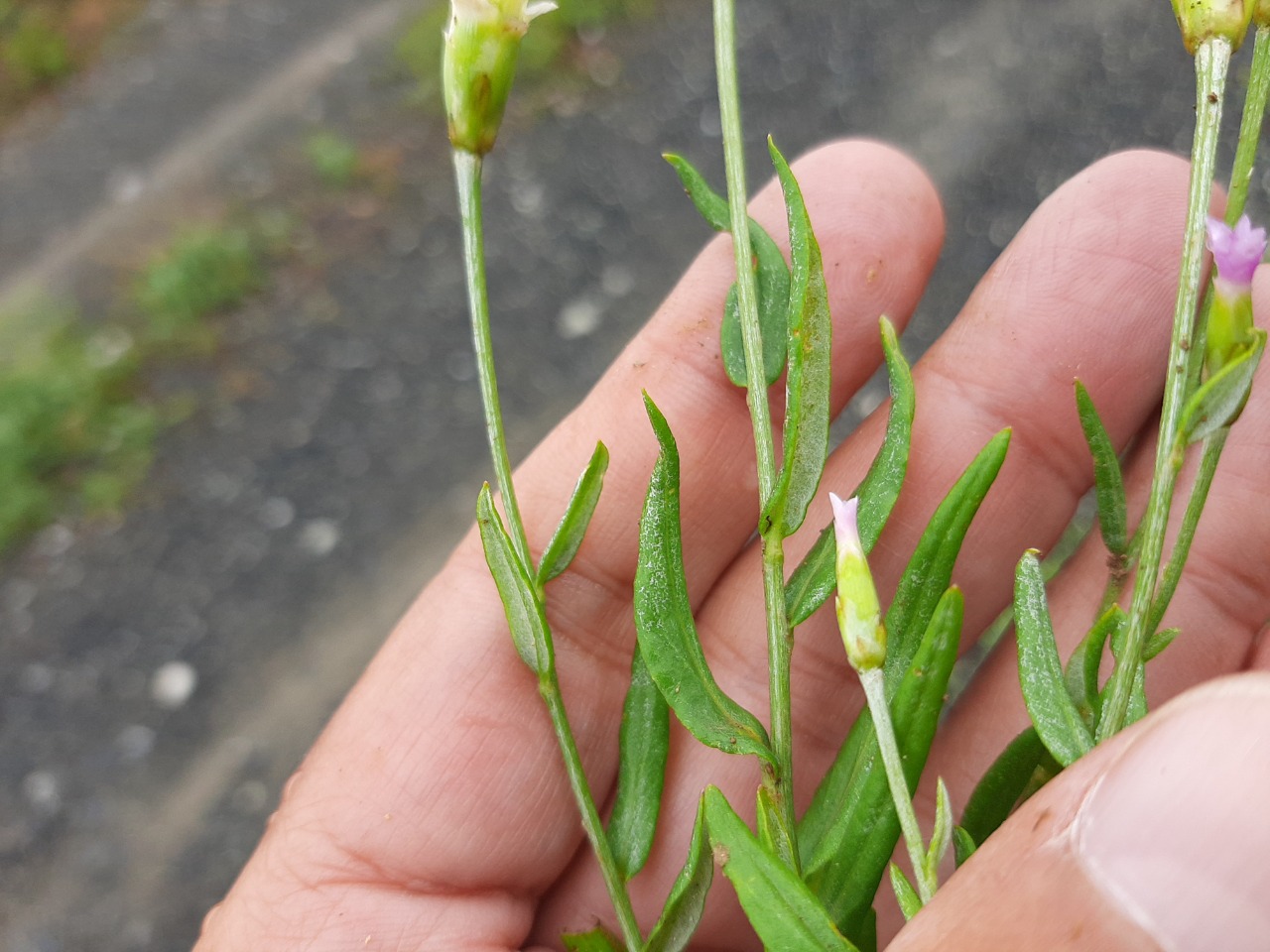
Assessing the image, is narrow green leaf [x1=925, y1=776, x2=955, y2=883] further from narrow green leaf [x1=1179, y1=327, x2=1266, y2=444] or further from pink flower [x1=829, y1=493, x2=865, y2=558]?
narrow green leaf [x1=1179, y1=327, x2=1266, y2=444]

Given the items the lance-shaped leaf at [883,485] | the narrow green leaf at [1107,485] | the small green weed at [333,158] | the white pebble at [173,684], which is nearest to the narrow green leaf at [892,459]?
the lance-shaped leaf at [883,485]

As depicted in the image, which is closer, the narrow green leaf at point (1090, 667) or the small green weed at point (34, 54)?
the narrow green leaf at point (1090, 667)

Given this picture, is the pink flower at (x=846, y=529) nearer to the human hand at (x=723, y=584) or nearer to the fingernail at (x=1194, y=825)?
the fingernail at (x=1194, y=825)

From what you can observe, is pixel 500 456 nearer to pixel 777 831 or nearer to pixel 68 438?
pixel 777 831

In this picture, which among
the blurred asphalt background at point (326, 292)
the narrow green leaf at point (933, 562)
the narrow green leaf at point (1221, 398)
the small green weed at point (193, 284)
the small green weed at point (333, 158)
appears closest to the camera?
the narrow green leaf at point (1221, 398)

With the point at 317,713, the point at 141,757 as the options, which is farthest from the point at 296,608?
the point at 141,757

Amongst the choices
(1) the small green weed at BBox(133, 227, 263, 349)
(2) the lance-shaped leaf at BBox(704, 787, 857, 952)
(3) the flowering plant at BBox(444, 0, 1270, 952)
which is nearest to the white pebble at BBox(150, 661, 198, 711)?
(1) the small green weed at BBox(133, 227, 263, 349)
